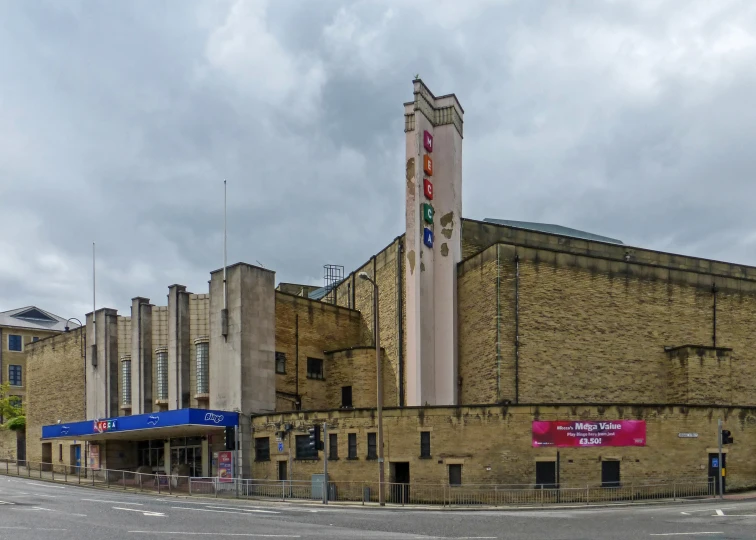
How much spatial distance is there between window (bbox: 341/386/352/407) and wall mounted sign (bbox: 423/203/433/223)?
39.9 feet

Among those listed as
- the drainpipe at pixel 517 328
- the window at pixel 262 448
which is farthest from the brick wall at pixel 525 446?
the drainpipe at pixel 517 328

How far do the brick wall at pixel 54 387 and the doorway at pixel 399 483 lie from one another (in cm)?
2976

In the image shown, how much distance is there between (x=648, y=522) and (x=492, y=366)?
18044 mm

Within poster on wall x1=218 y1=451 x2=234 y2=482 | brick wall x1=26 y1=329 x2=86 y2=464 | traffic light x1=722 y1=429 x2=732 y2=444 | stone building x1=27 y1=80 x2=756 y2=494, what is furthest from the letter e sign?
brick wall x1=26 y1=329 x2=86 y2=464

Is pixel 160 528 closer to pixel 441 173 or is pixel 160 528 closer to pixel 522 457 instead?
pixel 522 457

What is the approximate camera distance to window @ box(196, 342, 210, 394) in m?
47.6

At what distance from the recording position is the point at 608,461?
36.4 m

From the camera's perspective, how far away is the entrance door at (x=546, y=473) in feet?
117

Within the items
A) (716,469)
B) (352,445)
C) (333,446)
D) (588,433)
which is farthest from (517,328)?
(716,469)

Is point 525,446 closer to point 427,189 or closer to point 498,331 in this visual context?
point 498,331

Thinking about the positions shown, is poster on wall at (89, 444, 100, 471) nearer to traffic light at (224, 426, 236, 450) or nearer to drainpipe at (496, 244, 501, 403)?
traffic light at (224, 426, 236, 450)

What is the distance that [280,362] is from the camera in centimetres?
4888

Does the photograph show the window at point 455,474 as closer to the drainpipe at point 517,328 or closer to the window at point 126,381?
the drainpipe at point 517,328

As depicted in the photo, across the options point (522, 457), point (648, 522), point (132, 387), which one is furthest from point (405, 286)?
point (648, 522)
